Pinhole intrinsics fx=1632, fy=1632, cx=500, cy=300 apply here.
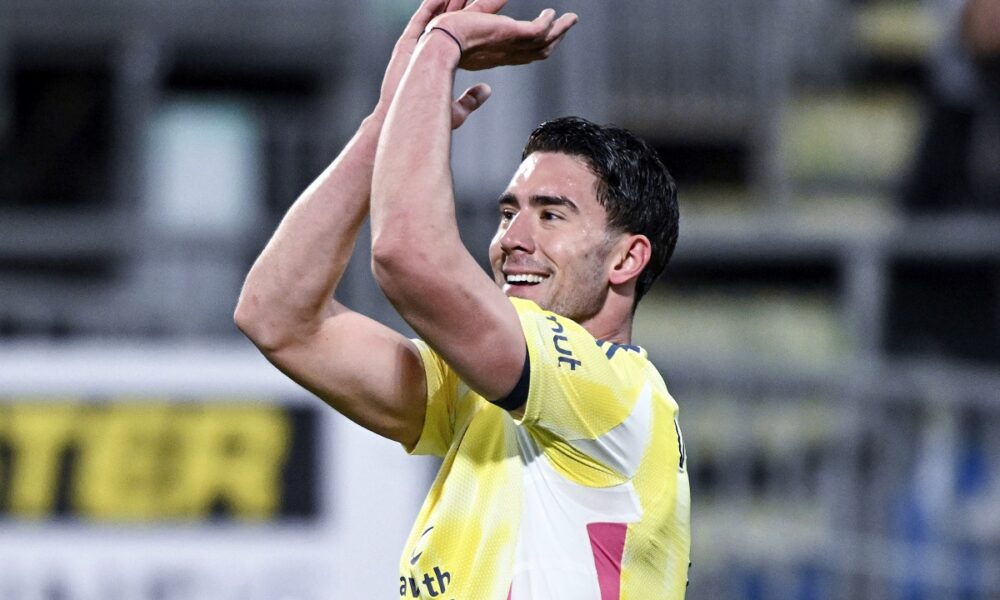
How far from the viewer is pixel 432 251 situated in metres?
2.96

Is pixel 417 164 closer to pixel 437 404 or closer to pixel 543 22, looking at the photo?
pixel 543 22

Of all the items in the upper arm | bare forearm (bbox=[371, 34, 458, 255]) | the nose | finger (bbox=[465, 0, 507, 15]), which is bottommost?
the upper arm

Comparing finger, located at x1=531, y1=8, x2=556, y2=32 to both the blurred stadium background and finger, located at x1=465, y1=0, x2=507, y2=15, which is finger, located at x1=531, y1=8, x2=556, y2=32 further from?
the blurred stadium background

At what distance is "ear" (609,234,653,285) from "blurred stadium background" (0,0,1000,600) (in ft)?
8.19

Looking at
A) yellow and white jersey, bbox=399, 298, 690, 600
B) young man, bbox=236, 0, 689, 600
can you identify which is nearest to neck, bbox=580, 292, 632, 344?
young man, bbox=236, 0, 689, 600

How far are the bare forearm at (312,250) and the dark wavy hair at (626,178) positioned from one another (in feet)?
1.23

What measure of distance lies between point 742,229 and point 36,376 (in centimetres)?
456

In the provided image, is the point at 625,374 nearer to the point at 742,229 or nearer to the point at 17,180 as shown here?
the point at 742,229

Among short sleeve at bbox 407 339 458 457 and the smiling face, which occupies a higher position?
the smiling face

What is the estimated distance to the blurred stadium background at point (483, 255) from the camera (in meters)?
6.80

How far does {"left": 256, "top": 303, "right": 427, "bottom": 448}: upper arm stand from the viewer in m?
3.41

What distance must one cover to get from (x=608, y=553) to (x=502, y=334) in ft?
1.70

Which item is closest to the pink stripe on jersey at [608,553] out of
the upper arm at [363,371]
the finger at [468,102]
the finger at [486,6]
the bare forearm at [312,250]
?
the upper arm at [363,371]

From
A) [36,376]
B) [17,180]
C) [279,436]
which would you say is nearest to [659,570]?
[279,436]
